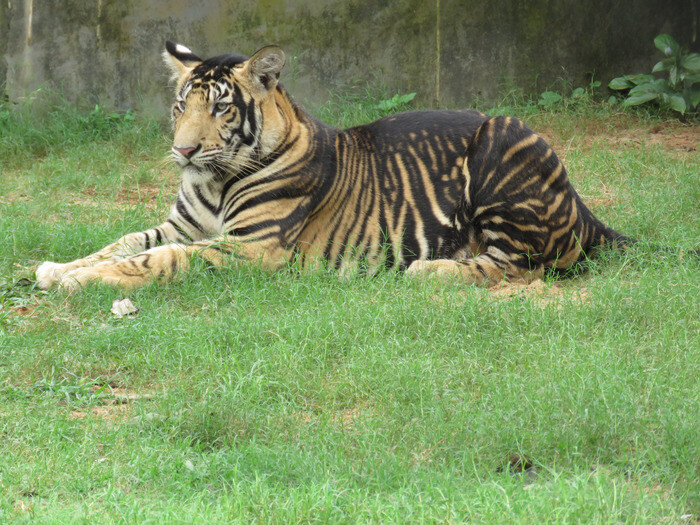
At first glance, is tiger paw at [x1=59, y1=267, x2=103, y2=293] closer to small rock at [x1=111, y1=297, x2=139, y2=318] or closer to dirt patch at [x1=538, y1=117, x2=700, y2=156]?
small rock at [x1=111, y1=297, x2=139, y2=318]

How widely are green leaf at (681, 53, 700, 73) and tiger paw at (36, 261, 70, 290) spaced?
6.79m

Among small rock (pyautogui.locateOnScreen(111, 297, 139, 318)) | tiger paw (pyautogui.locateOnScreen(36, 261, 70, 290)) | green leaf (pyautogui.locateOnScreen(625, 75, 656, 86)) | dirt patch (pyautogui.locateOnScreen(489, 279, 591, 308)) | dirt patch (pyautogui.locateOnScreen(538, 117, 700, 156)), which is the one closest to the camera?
small rock (pyautogui.locateOnScreen(111, 297, 139, 318))

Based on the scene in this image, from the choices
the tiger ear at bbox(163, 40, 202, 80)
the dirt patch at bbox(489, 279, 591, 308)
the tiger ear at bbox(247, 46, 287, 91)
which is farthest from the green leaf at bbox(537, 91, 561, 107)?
the tiger ear at bbox(163, 40, 202, 80)

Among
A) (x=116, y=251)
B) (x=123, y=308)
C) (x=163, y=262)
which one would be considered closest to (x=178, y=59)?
(x=116, y=251)

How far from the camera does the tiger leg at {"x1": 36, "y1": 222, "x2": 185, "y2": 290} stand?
5.44 metres

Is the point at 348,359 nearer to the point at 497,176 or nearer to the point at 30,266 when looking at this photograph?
the point at 497,176

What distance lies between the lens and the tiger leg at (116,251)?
544 centimetres

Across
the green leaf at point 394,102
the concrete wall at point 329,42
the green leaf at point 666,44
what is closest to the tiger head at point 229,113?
the green leaf at point 394,102

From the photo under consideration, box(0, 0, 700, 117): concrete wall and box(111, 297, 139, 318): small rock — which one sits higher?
box(0, 0, 700, 117): concrete wall

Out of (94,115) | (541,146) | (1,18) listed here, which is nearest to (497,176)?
(541,146)

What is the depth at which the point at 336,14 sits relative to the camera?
9.34 m

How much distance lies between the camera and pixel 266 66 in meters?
5.86

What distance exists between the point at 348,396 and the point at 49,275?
2271 millimetres

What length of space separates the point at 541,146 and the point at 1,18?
234 inches
